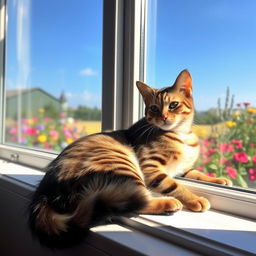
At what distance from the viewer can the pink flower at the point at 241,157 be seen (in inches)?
37.6

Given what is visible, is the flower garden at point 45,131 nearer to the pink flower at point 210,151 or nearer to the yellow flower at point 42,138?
the yellow flower at point 42,138

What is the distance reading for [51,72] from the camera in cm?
183

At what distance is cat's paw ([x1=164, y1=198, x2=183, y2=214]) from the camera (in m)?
0.83

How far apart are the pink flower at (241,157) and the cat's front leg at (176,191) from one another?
185 mm

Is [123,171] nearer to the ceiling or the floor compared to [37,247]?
nearer to the ceiling

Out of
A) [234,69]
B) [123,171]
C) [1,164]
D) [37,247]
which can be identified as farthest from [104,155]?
[1,164]

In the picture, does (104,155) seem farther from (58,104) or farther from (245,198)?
(58,104)

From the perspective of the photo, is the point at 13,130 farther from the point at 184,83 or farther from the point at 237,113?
the point at 237,113

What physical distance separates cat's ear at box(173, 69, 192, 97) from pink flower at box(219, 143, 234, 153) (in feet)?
0.63

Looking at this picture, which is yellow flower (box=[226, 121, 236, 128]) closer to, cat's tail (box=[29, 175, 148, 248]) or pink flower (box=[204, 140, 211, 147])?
pink flower (box=[204, 140, 211, 147])

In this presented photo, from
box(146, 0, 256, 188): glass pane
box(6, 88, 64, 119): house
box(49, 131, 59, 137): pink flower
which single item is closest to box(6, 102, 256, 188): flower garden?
box(146, 0, 256, 188): glass pane

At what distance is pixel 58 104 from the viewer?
1.82m

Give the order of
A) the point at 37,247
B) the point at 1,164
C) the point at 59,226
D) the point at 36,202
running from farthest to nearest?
1. the point at 1,164
2. the point at 37,247
3. the point at 36,202
4. the point at 59,226

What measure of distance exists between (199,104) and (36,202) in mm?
581
